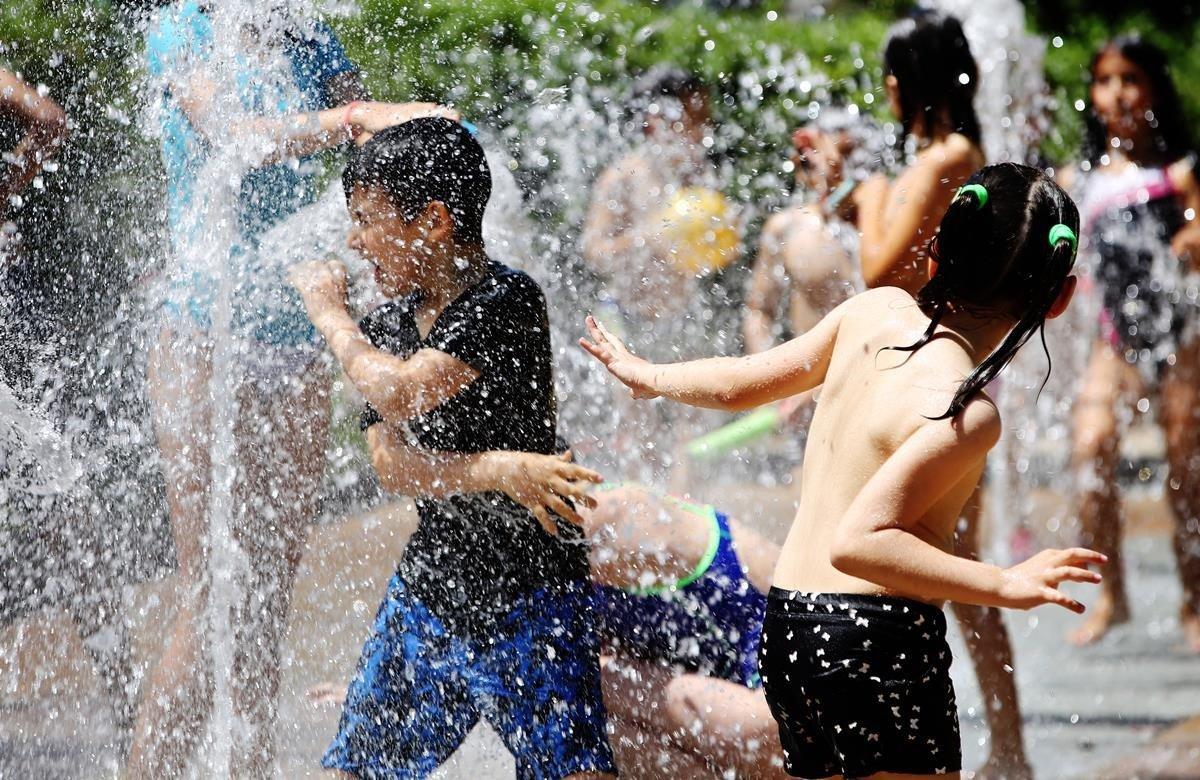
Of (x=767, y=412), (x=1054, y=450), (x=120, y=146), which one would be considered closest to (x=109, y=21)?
(x=120, y=146)

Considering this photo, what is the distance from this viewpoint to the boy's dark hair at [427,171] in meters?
2.66

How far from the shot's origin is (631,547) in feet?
9.04

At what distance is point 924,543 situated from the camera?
82.5 inches

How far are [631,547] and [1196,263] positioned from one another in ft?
10.2

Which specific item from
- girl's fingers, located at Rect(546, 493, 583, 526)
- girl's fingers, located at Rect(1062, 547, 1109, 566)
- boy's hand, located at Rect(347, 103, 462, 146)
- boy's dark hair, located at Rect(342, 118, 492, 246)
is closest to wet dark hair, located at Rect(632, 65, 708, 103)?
boy's hand, located at Rect(347, 103, 462, 146)

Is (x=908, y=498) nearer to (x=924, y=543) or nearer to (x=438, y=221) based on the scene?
(x=924, y=543)

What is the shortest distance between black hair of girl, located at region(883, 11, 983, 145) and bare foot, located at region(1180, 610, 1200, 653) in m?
2.18

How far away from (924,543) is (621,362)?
2.19ft

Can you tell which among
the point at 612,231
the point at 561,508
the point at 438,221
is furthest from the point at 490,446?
the point at 612,231

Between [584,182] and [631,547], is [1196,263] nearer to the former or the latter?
[584,182]

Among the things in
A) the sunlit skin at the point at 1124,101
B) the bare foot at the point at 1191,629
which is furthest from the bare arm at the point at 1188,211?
the bare foot at the point at 1191,629

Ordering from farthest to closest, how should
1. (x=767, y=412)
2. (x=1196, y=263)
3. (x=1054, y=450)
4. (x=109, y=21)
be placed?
(x=1054, y=450)
(x=767, y=412)
(x=1196, y=263)
(x=109, y=21)

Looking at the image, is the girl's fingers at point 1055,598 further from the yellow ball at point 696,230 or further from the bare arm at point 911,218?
the yellow ball at point 696,230

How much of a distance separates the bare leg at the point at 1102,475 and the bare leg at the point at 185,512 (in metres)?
3.11
